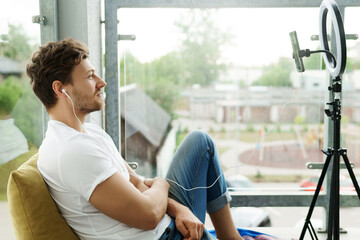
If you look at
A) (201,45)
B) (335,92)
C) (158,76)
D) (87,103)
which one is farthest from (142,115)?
(335,92)

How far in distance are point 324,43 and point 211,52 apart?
26.0 inches

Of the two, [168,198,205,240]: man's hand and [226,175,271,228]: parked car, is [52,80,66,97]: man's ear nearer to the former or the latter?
[168,198,205,240]: man's hand

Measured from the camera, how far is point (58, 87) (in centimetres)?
150

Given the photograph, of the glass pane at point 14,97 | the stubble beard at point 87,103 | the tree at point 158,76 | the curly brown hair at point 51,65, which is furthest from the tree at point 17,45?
the tree at point 158,76

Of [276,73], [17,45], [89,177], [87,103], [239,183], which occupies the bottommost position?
[239,183]

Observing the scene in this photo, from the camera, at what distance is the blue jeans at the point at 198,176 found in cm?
176

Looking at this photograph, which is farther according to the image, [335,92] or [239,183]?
[239,183]

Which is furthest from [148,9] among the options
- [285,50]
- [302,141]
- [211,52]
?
[302,141]

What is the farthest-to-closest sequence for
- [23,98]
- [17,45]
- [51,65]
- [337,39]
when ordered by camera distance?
[23,98], [17,45], [337,39], [51,65]

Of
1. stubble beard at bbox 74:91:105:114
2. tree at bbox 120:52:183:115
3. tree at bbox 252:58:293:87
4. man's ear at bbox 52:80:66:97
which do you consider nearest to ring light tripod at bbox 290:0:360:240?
tree at bbox 252:58:293:87

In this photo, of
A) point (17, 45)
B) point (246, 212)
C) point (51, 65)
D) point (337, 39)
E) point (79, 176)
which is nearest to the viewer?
point (79, 176)

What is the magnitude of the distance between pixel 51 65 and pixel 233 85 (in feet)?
3.99

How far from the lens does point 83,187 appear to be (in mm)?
1362

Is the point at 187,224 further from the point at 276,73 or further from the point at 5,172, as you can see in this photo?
the point at 276,73
